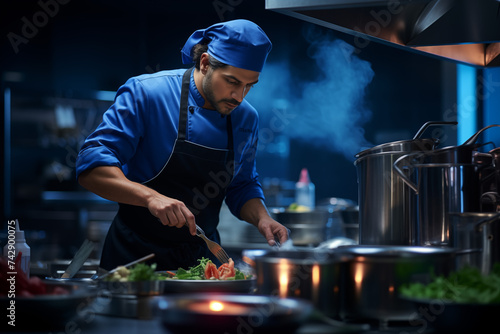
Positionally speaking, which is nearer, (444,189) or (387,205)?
(444,189)

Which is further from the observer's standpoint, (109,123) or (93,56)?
(93,56)

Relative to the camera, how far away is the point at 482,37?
2.04 metres

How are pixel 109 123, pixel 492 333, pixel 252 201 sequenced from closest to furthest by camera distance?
pixel 492 333, pixel 109 123, pixel 252 201

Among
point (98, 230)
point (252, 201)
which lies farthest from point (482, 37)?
point (98, 230)

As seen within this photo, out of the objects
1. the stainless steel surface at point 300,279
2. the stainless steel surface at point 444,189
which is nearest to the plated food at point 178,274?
the stainless steel surface at point 300,279

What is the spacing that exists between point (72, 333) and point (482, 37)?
5.61 ft

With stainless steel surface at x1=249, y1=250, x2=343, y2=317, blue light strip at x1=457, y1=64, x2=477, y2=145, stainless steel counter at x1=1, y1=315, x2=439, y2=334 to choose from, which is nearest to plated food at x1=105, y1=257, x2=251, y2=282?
stainless steel counter at x1=1, y1=315, x2=439, y2=334

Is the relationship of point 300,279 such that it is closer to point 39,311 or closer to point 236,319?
point 236,319

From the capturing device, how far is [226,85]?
6.91ft

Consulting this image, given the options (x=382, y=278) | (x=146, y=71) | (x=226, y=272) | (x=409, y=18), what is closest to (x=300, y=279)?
(x=382, y=278)

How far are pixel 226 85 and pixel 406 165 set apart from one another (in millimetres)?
774

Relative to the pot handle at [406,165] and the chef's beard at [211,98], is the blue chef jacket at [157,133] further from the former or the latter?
the pot handle at [406,165]

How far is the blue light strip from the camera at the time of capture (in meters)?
4.04

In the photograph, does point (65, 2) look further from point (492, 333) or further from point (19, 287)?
point (492, 333)
